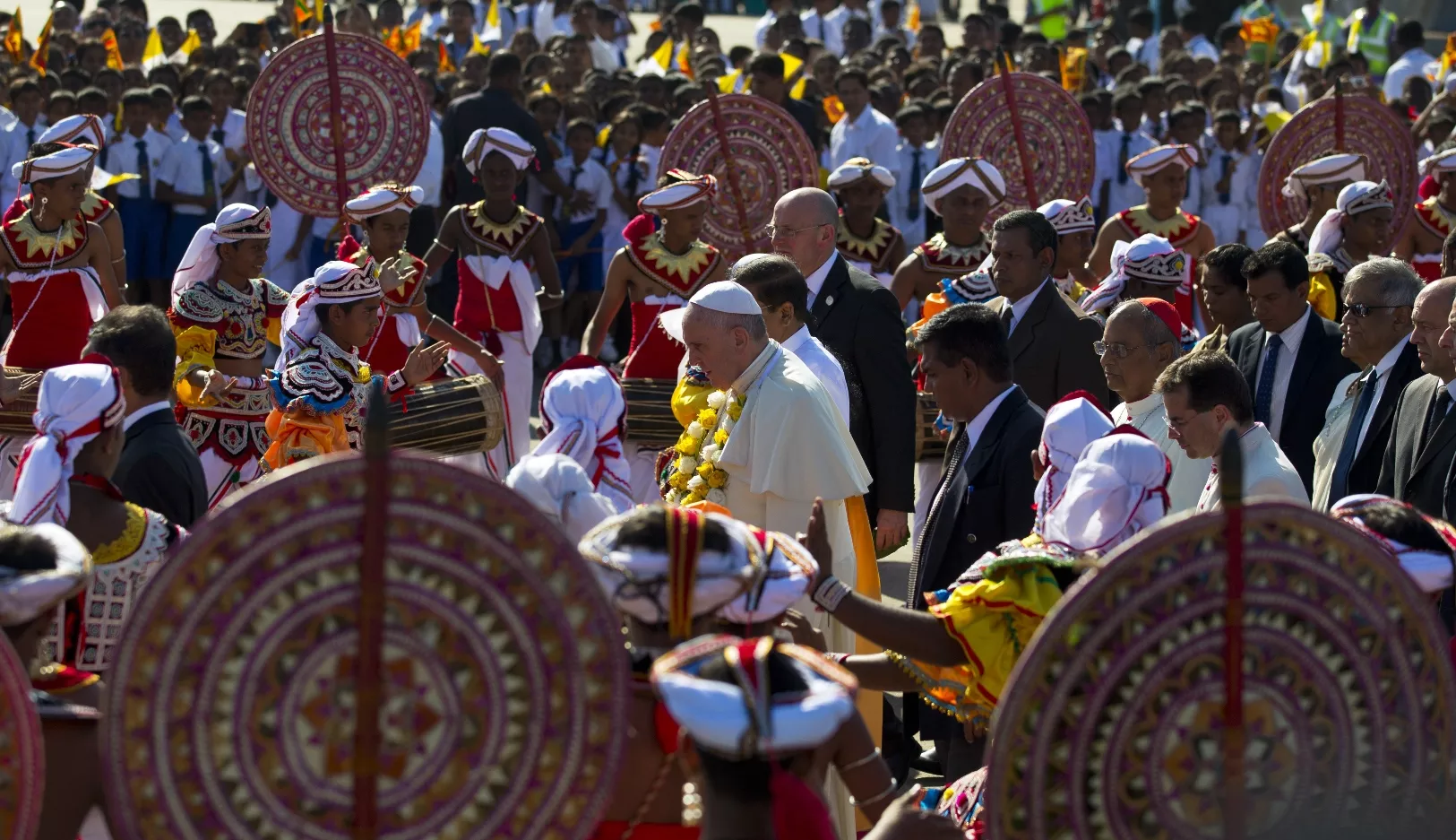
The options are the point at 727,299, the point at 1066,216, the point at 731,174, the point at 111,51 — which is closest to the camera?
the point at 727,299

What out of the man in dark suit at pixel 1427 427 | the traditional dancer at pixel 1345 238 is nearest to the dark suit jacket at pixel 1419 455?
the man in dark suit at pixel 1427 427

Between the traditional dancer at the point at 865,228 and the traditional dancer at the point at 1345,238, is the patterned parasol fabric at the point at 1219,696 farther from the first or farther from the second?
the traditional dancer at the point at 865,228

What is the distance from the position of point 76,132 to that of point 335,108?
1.31 metres

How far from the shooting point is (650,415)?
9031mm

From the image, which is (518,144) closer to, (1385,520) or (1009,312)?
(1009,312)

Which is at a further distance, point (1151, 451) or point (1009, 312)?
point (1009, 312)

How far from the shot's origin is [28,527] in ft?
12.9

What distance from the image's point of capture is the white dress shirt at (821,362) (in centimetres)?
663

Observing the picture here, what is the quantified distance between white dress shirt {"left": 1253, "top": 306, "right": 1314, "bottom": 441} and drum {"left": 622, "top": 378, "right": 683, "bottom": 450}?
2.72 m

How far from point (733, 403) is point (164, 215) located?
10254 mm

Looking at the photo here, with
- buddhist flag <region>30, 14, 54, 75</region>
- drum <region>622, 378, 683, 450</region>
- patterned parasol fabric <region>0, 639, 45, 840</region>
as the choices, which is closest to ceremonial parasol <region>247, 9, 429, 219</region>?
drum <region>622, 378, 683, 450</region>

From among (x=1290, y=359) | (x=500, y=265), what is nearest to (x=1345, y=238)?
(x=1290, y=359)

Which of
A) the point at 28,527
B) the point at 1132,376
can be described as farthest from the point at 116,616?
the point at 1132,376

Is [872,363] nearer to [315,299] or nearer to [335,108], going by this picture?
[315,299]
